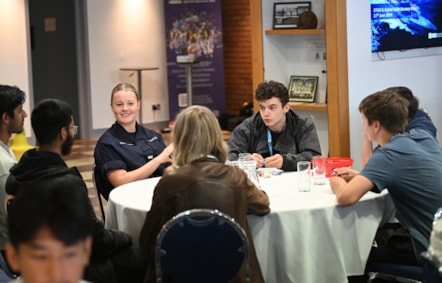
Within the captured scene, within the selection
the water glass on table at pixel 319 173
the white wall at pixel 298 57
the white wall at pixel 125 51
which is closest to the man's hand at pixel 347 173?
the water glass on table at pixel 319 173

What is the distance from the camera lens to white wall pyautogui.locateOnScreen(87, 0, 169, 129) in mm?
12617

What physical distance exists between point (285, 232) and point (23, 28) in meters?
8.58

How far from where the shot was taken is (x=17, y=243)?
203 cm

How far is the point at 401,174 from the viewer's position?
Result: 414 cm

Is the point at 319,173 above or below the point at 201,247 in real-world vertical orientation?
above

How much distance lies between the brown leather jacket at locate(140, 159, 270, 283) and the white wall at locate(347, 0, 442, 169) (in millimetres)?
3195

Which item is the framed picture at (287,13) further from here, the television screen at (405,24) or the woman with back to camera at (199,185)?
the woman with back to camera at (199,185)

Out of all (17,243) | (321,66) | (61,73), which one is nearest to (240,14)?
(61,73)

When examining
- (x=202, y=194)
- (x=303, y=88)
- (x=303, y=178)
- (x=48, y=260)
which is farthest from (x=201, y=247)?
(x=303, y=88)

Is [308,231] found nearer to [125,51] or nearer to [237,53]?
[125,51]

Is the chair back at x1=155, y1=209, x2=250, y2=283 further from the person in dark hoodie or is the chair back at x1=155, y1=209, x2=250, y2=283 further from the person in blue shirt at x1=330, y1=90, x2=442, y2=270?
the person in blue shirt at x1=330, y1=90, x2=442, y2=270

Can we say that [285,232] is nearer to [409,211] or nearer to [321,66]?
[409,211]

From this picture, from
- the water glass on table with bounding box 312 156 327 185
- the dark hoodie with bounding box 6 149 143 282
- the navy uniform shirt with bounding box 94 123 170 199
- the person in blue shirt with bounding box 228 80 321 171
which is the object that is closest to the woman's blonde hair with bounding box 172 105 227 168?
the dark hoodie with bounding box 6 149 143 282

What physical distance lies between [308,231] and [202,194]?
738mm
